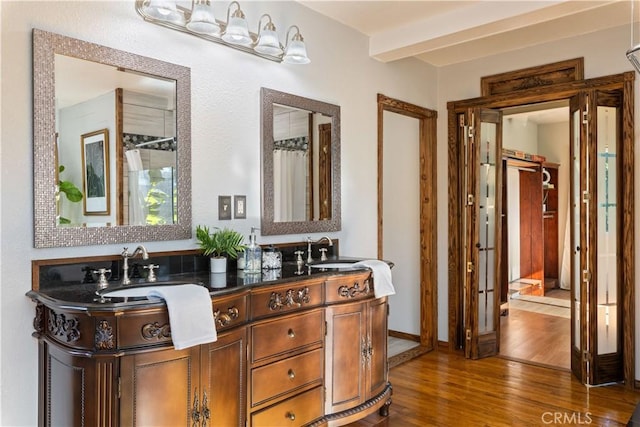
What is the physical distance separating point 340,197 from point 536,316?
3.47m

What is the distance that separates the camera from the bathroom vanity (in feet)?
5.52

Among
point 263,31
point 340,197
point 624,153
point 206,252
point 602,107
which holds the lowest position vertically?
point 206,252

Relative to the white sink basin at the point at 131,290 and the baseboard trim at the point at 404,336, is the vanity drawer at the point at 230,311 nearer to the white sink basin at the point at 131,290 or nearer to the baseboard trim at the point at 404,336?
the white sink basin at the point at 131,290

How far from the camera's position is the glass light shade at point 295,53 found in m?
2.76

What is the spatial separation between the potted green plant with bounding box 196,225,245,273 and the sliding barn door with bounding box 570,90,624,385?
8.54 feet

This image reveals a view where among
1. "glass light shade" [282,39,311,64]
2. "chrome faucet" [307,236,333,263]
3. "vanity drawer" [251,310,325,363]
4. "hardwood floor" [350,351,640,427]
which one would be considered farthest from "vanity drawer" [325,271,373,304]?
"glass light shade" [282,39,311,64]

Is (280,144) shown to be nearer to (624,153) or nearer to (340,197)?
(340,197)

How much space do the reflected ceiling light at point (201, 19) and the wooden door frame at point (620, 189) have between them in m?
2.55

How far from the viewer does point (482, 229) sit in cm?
400

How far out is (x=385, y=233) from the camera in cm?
457

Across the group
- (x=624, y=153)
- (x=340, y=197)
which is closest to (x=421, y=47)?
(x=340, y=197)

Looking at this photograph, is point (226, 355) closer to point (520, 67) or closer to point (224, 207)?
point (224, 207)

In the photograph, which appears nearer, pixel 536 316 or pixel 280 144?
pixel 280 144

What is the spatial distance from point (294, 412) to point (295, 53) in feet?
6.64
